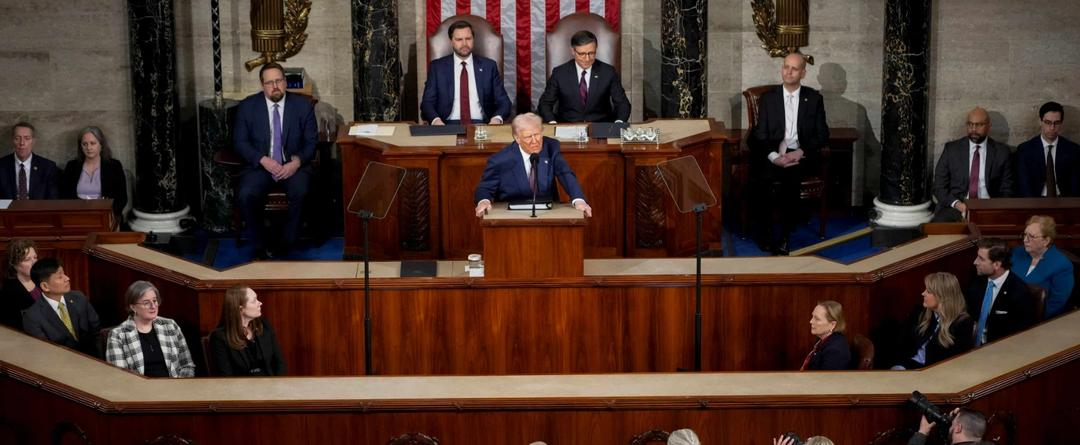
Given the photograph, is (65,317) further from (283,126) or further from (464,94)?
(464,94)

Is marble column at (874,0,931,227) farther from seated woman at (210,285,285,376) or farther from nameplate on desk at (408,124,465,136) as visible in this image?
seated woman at (210,285,285,376)

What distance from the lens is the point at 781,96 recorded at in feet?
41.1

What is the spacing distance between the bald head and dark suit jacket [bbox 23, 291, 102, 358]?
6.38 meters

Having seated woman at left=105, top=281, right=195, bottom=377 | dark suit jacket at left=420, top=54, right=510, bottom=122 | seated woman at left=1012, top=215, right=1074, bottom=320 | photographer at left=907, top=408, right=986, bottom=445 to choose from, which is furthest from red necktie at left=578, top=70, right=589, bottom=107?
photographer at left=907, top=408, right=986, bottom=445

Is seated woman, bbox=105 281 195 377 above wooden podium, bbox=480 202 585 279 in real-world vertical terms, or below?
below

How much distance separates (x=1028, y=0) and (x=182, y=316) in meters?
7.22

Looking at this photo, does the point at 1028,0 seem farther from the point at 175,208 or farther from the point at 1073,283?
the point at 175,208

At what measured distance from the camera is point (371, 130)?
38.9 feet

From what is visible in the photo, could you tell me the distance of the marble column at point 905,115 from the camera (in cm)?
1272

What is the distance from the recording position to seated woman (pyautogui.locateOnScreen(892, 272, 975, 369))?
29.0ft

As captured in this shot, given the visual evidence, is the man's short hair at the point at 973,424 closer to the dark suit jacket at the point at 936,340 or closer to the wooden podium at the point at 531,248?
the dark suit jacket at the point at 936,340

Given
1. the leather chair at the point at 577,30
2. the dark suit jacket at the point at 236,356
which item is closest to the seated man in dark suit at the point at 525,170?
the dark suit jacket at the point at 236,356

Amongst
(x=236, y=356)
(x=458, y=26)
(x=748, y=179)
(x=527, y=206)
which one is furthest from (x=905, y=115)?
(x=236, y=356)

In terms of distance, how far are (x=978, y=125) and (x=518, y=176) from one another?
12.7ft
